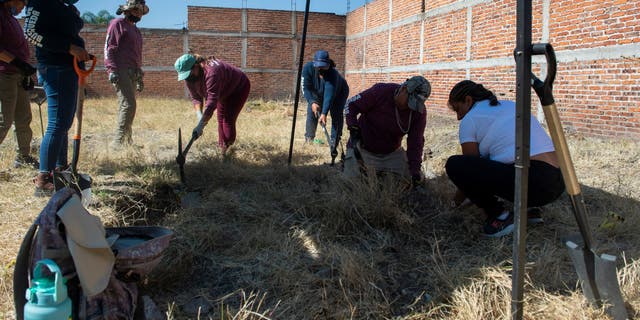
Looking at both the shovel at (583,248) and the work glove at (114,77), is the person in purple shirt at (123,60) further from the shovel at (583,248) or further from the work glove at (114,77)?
the shovel at (583,248)

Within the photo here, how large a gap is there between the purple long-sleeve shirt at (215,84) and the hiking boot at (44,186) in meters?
1.57


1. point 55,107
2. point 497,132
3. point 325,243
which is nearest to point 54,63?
point 55,107

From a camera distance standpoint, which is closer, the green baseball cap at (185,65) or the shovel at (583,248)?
the shovel at (583,248)

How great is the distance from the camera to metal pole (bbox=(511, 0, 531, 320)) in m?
1.51

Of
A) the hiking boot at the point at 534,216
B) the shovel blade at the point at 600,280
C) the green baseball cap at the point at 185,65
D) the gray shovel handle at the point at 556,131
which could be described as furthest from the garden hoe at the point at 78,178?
the hiking boot at the point at 534,216

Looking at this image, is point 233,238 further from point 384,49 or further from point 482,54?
point 384,49

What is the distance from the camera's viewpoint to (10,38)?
3838 millimetres

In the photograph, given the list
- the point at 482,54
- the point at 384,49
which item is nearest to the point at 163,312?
the point at 482,54

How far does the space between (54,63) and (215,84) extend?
5.10ft

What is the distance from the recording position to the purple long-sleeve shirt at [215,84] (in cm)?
449

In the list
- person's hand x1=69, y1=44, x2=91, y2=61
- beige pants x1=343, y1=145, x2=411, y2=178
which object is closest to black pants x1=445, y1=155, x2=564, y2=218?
beige pants x1=343, y1=145, x2=411, y2=178

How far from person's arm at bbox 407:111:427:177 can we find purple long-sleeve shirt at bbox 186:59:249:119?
6.82ft

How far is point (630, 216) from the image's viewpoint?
117 inches

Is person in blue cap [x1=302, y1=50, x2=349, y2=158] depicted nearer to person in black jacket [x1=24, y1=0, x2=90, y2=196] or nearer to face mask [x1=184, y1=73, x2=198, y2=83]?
face mask [x1=184, y1=73, x2=198, y2=83]
